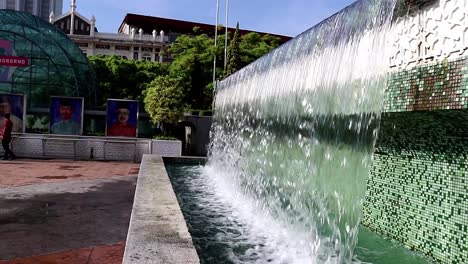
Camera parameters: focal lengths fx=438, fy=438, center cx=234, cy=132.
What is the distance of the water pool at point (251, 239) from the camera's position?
468 cm

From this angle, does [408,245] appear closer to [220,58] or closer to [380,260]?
[380,260]

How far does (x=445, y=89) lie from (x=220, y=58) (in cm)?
3020

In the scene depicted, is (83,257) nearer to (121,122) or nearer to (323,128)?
(323,128)

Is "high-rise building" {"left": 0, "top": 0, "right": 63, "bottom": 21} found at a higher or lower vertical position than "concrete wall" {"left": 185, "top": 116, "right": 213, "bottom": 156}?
higher

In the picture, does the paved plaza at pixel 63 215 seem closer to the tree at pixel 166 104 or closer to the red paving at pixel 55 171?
the red paving at pixel 55 171

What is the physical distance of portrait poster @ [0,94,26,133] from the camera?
1702 cm

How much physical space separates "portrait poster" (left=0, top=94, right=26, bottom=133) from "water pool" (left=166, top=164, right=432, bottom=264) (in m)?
11.5

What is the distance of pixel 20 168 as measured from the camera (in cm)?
1301

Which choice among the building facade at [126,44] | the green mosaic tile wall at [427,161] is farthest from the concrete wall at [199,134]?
the building facade at [126,44]

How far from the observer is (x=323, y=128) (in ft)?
18.7

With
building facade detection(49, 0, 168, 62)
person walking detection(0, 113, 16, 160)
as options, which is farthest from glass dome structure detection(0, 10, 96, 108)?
building facade detection(49, 0, 168, 62)

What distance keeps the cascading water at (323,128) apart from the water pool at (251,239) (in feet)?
0.23

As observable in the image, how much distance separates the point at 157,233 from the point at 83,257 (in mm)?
1207

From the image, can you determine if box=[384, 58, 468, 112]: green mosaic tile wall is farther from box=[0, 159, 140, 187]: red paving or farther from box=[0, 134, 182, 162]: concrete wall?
box=[0, 134, 182, 162]: concrete wall
